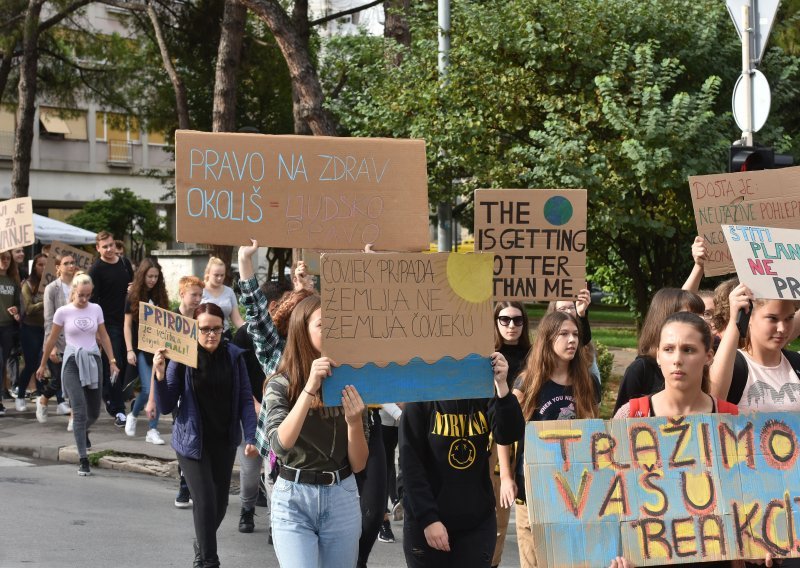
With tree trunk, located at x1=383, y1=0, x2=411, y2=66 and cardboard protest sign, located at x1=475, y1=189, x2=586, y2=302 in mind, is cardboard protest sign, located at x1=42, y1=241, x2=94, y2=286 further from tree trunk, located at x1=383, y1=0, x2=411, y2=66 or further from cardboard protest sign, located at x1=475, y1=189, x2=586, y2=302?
cardboard protest sign, located at x1=475, y1=189, x2=586, y2=302

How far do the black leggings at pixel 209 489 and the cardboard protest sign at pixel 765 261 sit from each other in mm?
3345

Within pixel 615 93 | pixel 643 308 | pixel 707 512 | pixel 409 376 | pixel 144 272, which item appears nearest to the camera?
pixel 707 512

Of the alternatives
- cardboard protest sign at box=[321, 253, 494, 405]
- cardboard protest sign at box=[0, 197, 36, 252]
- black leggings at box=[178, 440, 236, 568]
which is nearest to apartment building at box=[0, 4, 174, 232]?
cardboard protest sign at box=[0, 197, 36, 252]

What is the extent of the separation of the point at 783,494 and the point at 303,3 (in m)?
16.8

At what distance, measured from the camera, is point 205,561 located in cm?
635

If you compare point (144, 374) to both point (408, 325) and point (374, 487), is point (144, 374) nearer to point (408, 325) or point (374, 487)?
point (374, 487)

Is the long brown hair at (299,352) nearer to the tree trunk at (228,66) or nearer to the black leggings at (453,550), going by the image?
the black leggings at (453,550)

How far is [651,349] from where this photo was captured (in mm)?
5234

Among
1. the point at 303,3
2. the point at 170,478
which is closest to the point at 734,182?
the point at 170,478

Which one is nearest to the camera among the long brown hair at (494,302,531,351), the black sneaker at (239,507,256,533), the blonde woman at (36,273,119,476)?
the long brown hair at (494,302,531,351)

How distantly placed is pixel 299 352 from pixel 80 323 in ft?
21.6

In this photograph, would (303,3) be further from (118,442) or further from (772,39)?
(118,442)

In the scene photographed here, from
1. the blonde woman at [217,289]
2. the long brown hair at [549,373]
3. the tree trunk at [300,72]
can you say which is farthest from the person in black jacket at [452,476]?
the tree trunk at [300,72]

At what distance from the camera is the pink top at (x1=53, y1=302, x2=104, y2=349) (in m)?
10.5
